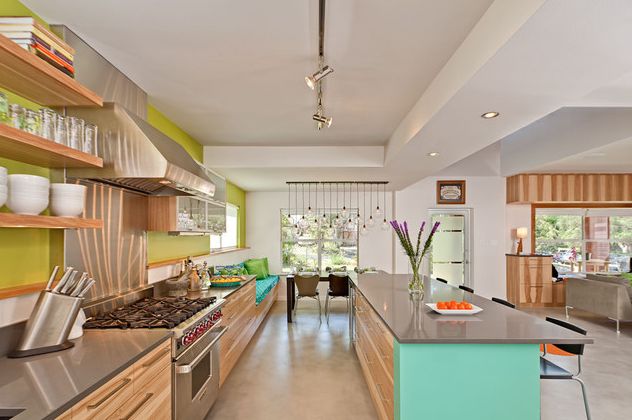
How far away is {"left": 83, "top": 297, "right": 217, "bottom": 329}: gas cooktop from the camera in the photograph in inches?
98.6

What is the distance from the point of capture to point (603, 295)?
20.5 ft

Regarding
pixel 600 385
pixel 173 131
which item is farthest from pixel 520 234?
pixel 173 131

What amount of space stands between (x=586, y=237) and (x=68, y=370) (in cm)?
976

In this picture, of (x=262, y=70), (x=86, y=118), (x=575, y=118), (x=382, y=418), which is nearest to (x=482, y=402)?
(x=382, y=418)

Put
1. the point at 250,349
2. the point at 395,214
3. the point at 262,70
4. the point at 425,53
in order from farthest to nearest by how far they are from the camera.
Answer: the point at 395,214, the point at 250,349, the point at 262,70, the point at 425,53

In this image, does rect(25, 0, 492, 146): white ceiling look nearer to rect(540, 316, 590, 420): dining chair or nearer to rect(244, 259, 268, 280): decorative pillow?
rect(540, 316, 590, 420): dining chair

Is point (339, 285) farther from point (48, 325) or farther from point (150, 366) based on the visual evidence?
point (48, 325)

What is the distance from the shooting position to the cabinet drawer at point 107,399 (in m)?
1.56

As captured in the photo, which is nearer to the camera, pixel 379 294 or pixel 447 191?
pixel 379 294

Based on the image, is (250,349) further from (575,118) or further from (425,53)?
(575,118)

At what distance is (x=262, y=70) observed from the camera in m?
3.02

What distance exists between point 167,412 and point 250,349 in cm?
273

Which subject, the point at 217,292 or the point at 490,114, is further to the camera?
the point at 217,292

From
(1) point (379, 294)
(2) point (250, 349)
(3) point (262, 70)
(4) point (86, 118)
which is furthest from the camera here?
(2) point (250, 349)
